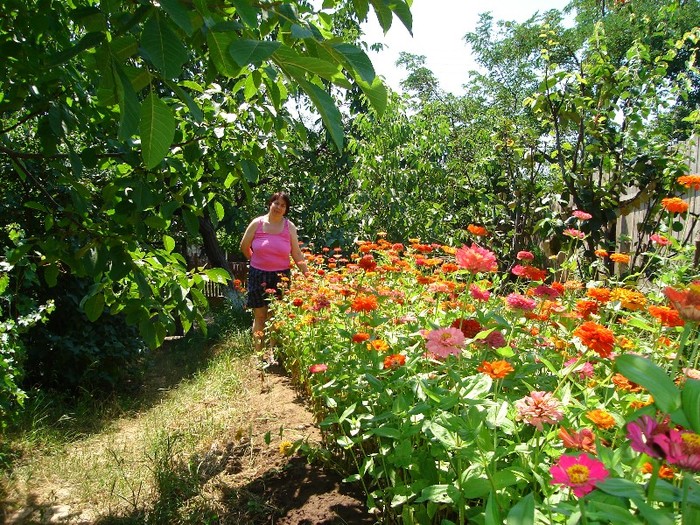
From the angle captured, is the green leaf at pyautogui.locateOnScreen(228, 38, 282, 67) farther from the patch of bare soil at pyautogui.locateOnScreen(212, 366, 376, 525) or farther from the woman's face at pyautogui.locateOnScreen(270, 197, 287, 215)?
the woman's face at pyautogui.locateOnScreen(270, 197, 287, 215)

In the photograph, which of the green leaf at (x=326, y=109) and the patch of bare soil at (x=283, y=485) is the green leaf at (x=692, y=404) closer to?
the green leaf at (x=326, y=109)

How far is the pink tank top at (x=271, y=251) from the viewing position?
435cm

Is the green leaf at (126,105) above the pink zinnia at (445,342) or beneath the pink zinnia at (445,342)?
above

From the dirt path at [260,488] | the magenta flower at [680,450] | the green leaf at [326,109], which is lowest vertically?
the dirt path at [260,488]

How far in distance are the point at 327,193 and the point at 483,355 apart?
5.65 m

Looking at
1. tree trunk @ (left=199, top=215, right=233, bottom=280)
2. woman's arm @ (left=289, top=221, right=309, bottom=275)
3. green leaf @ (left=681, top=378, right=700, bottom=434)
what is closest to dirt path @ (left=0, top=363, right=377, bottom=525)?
green leaf @ (left=681, top=378, right=700, bottom=434)

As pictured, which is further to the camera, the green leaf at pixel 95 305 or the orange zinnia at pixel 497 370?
the green leaf at pixel 95 305

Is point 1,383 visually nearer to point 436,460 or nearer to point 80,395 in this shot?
point 80,395

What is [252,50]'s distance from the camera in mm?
594

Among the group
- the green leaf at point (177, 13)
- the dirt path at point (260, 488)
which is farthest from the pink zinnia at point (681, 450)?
the dirt path at point (260, 488)

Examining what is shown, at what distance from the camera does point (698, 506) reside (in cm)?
78

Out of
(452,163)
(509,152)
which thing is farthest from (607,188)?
(452,163)

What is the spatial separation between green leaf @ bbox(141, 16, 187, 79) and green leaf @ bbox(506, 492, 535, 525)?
840 millimetres

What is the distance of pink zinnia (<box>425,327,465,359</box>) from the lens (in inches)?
50.1
